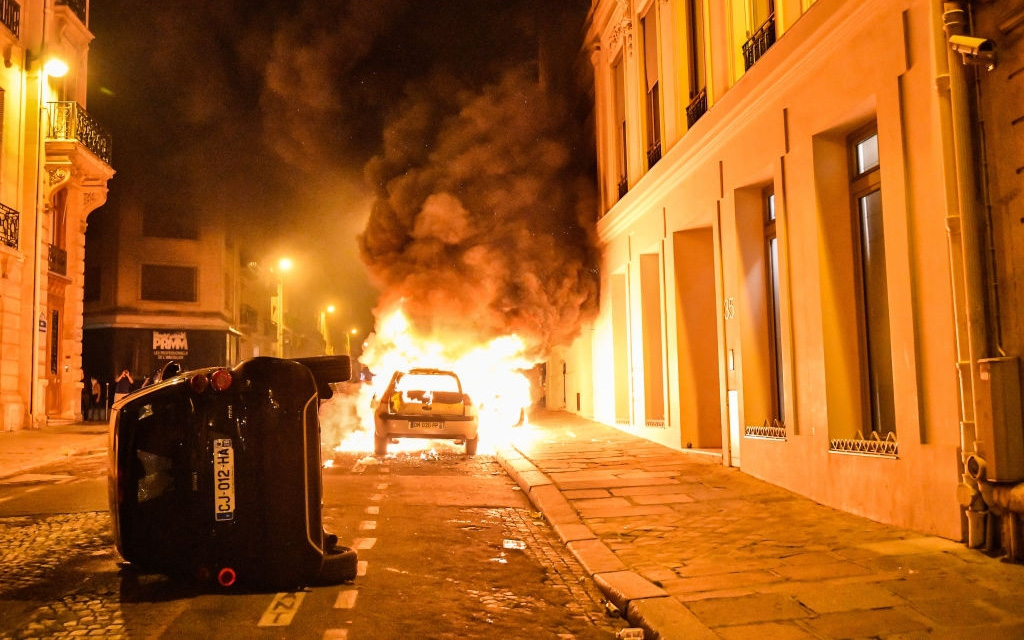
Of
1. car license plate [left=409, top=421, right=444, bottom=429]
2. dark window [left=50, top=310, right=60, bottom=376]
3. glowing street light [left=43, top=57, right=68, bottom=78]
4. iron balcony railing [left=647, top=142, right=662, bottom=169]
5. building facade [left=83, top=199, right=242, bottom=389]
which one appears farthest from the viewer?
building facade [left=83, top=199, right=242, bottom=389]

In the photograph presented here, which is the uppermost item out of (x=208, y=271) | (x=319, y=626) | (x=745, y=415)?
(x=208, y=271)

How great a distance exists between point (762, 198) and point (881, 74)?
3.08 m

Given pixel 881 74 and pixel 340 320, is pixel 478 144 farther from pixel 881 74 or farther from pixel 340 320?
pixel 340 320

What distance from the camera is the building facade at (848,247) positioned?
5.23m

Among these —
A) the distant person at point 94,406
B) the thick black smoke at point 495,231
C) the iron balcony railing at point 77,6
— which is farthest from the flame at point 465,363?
the iron balcony railing at point 77,6

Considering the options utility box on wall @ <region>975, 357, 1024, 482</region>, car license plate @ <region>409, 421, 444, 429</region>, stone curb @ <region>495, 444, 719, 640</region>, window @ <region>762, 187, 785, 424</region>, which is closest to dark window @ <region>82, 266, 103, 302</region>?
car license plate @ <region>409, 421, 444, 429</region>

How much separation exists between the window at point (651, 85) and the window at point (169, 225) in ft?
79.6

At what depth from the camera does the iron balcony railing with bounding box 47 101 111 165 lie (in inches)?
705

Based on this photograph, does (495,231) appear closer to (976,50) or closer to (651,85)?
(651,85)

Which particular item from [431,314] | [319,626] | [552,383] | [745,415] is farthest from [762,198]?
[552,383]

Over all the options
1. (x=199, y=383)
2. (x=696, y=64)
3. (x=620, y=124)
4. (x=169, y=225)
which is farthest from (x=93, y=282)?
(x=199, y=383)

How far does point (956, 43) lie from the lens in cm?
529

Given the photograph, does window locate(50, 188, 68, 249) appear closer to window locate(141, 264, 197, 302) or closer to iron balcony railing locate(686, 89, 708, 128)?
window locate(141, 264, 197, 302)

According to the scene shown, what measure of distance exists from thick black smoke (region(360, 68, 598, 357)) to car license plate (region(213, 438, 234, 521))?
40.4 ft
